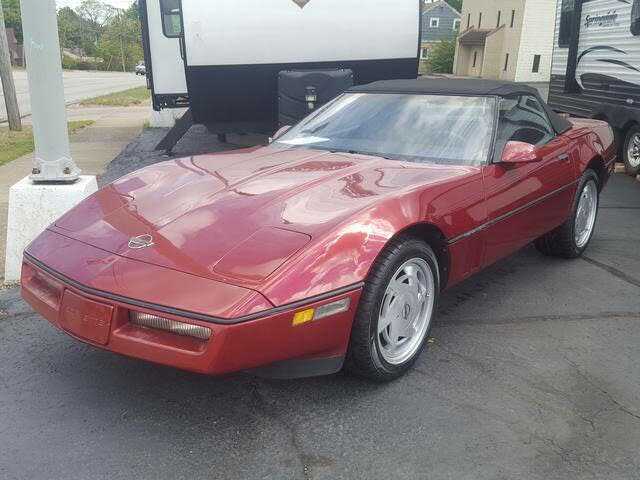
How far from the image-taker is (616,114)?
8406 mm

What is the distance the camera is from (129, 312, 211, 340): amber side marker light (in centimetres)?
226

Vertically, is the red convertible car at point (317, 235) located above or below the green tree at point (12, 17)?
below

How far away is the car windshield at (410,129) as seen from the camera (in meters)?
3.56

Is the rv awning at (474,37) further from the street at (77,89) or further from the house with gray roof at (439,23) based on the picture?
the street at (77,89)

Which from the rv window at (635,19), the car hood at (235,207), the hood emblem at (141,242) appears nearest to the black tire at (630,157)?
the rv window at (635,19)

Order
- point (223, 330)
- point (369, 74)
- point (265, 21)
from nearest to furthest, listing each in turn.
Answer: point (223, 330), point (265, 21), point (369, 74)

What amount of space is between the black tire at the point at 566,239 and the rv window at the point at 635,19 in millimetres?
4088

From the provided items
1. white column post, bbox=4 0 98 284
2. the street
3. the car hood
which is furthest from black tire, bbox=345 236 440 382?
the street

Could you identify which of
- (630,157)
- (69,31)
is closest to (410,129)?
(630,157)

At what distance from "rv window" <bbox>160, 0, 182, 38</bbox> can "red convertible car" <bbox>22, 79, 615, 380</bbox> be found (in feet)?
14.3

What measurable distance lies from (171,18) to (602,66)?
615 centimetres

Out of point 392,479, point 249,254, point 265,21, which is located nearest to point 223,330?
point 249,254

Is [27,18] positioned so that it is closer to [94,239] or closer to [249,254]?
[94,239]

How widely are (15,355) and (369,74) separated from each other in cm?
662
